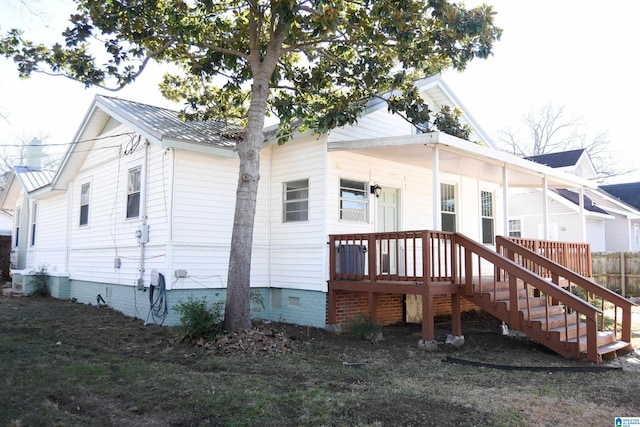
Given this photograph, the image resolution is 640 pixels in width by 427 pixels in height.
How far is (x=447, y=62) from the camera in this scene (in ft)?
35.2

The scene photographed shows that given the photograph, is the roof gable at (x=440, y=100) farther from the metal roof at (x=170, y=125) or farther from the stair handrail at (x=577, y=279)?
the stair handrail at (x=577, y=279)

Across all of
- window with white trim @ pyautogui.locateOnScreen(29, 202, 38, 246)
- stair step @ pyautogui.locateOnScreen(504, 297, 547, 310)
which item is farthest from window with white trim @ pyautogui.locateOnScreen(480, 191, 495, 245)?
window with white trim @ pyautogui.locateOnScreen(29, 202, 38, 246)

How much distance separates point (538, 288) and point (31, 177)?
18.0 meters

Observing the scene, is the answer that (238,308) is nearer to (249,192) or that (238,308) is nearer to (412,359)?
(249,192)

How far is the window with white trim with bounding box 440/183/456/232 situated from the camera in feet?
42.1

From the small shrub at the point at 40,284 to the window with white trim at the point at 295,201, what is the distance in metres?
9.35

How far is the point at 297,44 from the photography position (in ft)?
32.1

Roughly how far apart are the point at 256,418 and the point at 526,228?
2098cm

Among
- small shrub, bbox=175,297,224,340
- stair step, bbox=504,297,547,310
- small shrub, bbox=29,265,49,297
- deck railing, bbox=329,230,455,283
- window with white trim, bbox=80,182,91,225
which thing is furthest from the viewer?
small shrub, bbox=29,265,49,297

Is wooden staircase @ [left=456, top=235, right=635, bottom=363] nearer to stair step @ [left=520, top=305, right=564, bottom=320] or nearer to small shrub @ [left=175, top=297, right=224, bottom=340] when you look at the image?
stair step @ [left=520, top=305, right=564, bottom=320]

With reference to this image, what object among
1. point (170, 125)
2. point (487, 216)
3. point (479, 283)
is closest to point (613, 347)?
point (479, 283)

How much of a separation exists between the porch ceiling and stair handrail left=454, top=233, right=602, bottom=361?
169 cm

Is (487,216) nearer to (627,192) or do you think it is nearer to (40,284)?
(40,284)

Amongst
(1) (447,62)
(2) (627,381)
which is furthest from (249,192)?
(2) (627,381)
